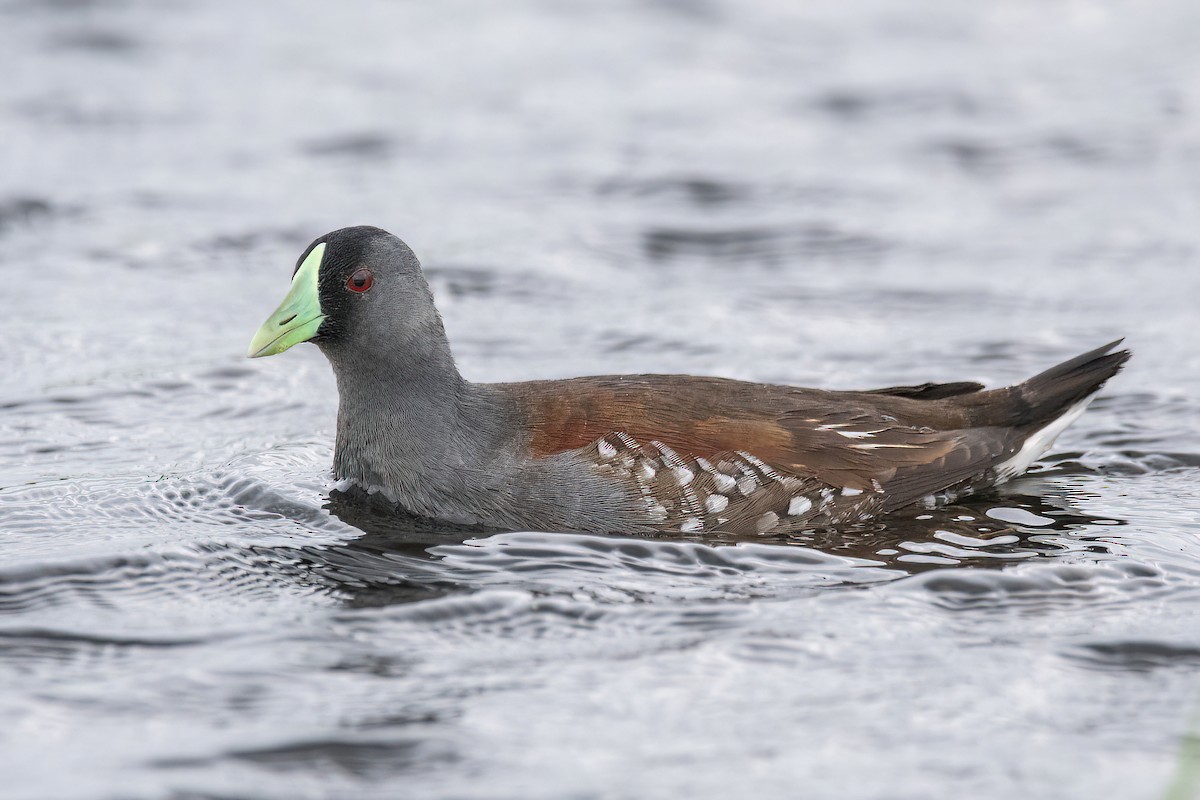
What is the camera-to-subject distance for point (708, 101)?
16.7m

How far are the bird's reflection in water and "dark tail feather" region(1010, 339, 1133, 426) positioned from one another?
0.50 meters

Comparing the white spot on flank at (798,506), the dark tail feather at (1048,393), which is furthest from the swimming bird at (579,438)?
the dark tail feather at (1048,393)

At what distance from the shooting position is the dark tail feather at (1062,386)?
27.9 feet

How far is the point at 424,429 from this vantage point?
26.2 feet

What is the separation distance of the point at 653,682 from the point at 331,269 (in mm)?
2779

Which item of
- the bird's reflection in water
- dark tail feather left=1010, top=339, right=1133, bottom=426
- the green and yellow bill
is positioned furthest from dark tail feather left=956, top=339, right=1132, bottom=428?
the green and yellow bill

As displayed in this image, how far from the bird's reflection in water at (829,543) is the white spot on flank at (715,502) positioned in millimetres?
140

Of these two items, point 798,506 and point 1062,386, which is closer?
point 798,506

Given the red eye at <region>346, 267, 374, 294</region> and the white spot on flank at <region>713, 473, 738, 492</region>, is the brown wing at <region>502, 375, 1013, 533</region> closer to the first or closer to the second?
the white spot on flank at <region>713, 473, 738, 492</region>

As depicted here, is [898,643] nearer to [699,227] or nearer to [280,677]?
[280,677]

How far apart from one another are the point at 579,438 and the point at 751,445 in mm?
→ 830

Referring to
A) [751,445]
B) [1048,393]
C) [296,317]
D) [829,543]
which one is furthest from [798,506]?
[296,317]

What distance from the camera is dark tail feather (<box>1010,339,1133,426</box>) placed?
27.9 feet

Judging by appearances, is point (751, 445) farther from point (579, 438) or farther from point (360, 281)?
point (360, 281)
